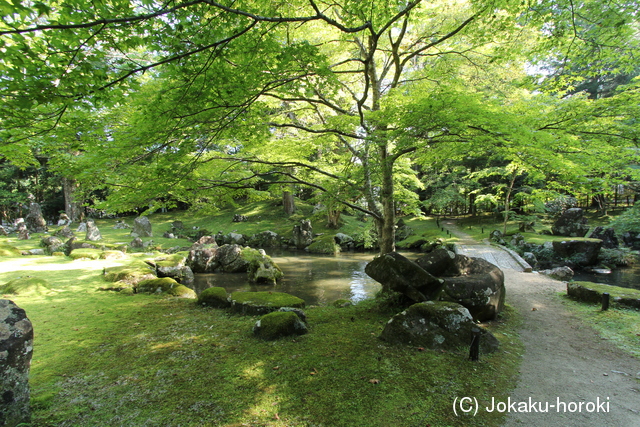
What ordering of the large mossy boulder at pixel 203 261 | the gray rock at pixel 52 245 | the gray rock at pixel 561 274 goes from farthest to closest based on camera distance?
the gray rock at pixel 52 245
the large mossy boulder at pixel 203 261
the gray rock at pixel 561 274

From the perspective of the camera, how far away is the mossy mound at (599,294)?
6.54m

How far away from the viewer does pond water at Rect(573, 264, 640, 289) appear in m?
11.3

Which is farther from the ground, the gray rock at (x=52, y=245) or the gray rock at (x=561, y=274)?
the gray rock at (x=52, y=245)

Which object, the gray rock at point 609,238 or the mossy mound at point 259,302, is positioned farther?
the gray rock at point 609,238

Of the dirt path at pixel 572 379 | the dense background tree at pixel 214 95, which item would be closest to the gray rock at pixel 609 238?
the dirt path at pixel 572 379

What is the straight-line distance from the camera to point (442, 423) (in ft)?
9.59

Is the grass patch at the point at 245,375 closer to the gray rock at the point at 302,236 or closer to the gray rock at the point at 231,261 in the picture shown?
the gray rock at the point at 231,261

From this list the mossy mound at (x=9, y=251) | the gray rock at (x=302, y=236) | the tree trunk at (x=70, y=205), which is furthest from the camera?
the tree trunk at (x=70, y=205)

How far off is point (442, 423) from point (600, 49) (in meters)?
6.37

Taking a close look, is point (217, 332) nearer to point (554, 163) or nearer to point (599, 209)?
point (554, 163)

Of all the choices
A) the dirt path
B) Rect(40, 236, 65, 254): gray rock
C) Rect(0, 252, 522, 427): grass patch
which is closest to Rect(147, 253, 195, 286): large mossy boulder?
Rect(0, 252, 522, 427): grass patch

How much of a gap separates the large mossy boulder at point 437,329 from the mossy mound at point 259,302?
9.02 feet

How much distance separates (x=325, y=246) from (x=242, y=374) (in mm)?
15913

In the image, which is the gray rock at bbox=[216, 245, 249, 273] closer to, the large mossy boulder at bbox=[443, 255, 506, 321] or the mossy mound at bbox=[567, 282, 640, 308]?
the large mossy boulder at bbox=[443, 255, 506, 321]
